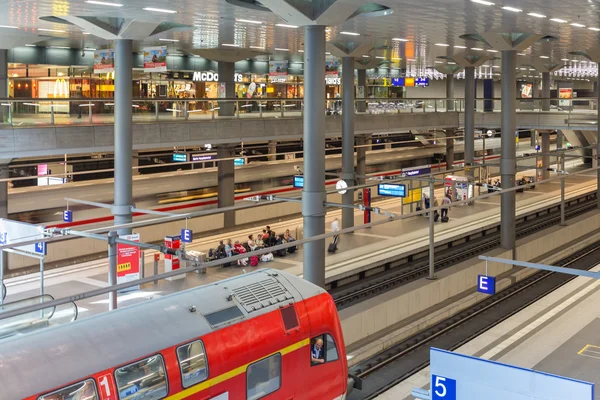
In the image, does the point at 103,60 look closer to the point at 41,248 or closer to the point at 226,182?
the point at 226,182

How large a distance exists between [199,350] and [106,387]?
1390mm

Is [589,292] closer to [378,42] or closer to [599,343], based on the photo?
[599,343]

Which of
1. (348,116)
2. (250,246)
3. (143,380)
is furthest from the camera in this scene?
(348,116)

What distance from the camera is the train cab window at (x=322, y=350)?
429 inches

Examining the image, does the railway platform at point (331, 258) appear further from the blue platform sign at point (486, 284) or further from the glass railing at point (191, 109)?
Answer: the blue platform sign at point (486, 284)

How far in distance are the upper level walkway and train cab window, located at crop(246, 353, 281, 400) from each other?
11849mm

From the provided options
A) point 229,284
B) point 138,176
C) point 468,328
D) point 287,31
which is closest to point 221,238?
point 138,176

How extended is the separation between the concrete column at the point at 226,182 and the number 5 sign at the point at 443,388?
74.2ft

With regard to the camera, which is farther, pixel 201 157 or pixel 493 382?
pixel 201 157

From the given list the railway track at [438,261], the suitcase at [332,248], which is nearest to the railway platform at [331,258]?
the suitcase at [332,248]

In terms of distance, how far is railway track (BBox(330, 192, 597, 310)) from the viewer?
885 inches

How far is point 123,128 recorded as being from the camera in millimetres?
19312

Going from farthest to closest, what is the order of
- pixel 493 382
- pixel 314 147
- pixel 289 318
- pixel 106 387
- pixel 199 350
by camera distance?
1. pixel 314 147
2. pixel 289 318
3. pixel 199 350
4. pixel 106 387
5. pixel 493 382

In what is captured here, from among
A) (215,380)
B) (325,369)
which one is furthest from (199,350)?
(325,369)
